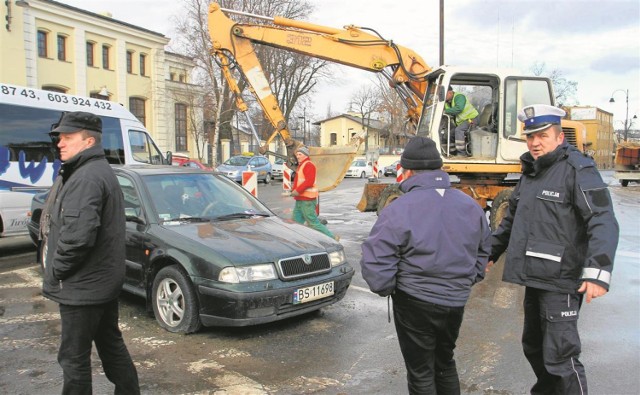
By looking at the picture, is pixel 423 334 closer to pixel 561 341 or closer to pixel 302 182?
pixel 561 341

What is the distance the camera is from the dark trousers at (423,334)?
2.81 meters

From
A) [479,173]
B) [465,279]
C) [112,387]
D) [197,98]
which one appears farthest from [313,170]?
[197,98]

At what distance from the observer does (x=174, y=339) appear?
4.72 metres

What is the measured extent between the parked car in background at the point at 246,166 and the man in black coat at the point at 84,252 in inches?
931

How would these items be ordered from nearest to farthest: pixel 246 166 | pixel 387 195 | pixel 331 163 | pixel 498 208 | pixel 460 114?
pixel 498 208 < pixel 460 114 < pixel 387 195 < pixel 331 163 < pixel 246 166

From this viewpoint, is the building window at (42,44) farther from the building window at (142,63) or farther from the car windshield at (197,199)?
the car windshield at (197,199)

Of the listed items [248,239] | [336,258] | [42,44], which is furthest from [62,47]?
[336,258]

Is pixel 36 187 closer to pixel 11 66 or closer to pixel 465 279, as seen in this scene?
pixel 465 279

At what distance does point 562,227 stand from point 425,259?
3.10ft

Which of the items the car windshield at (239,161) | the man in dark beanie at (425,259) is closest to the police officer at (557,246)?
the man in dark beanie at (425,259)

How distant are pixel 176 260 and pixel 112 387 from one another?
4.37 ft

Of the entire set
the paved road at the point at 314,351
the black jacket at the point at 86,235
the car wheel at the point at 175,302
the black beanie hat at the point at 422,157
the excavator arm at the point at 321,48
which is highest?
the excavator arm at the point at 321,48

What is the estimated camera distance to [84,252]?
2.91m

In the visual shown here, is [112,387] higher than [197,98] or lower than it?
lower
